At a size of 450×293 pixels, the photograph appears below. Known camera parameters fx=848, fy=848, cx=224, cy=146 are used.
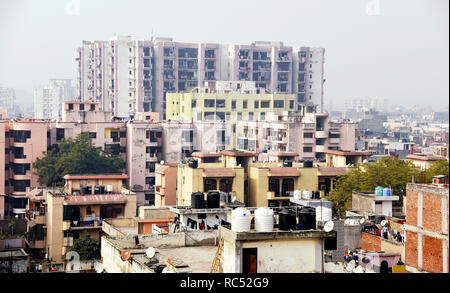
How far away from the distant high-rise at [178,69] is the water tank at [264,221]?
24.2 metres

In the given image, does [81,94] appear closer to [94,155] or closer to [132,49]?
[132,49]

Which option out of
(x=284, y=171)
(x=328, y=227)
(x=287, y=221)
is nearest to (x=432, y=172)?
(x=284, y=171)

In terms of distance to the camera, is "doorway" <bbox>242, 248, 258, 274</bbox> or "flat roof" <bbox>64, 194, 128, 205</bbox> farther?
"flat roof" <bbox>64, 194, 128, 205</bbox>

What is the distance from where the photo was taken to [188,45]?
29562mm

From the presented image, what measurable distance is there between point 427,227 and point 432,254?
262mm

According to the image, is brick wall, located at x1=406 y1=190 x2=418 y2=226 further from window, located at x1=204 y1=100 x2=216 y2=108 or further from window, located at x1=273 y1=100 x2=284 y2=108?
window, located at x1=273 y1=100 x2=284 y2=108

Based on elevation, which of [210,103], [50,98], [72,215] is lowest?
[72,215]

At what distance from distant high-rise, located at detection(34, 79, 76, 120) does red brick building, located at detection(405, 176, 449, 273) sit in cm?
2349

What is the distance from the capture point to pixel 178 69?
97.6ft

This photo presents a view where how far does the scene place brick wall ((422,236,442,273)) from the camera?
5852mm

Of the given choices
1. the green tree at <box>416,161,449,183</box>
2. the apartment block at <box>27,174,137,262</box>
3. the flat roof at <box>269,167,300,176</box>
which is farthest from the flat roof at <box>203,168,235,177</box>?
the green tree at <box>416,161,449,183</box>

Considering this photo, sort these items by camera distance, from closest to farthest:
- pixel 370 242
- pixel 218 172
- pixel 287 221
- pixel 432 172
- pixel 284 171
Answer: pixel 287 221, pixel 370 242, pixel 218 172, pixel 284 171, pixel 432 172

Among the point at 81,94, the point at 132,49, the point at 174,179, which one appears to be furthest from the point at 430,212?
the point at 81,94

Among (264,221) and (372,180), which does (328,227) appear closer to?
(264,221)
